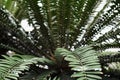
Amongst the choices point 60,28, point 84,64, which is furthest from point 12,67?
point 60,28

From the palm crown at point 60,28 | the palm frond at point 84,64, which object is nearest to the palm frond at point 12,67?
the palm frond at point 84,64

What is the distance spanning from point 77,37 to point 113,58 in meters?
0.35

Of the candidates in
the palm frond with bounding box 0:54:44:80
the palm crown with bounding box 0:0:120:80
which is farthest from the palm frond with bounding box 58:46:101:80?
the palm crown with bounding box 0:0:120:80

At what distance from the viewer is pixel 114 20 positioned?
103 inches

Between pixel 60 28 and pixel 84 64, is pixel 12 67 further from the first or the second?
pixel 60 28

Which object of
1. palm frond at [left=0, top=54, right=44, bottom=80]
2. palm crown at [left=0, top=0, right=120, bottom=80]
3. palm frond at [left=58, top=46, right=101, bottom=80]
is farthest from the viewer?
palm crown at [left=0, top=0, right=120, bottom=80]

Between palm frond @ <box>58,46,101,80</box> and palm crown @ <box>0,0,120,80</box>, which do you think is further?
palm crown @ <box>0,0,120,80</box>

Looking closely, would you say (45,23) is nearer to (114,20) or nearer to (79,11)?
(79,11)

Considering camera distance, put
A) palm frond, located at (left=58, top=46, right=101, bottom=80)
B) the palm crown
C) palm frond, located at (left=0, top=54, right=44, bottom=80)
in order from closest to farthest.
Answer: palm frond, located at (left=58, top=46, right=101, bottom=80)
palm frond, located at (left=0, top=54, right=44, bottom=80)
the palm crown

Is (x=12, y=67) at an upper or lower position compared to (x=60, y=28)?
lower

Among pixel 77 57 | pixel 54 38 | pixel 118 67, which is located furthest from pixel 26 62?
pixel 118 67

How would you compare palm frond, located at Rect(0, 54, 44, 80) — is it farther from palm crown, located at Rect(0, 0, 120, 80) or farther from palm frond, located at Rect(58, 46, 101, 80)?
palm crown, located at Rect(0, 0, 120, 80)

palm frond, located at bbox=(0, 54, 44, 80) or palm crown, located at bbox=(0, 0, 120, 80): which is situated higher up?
palm crown, located at bbox=(0, 0, 120, 80)

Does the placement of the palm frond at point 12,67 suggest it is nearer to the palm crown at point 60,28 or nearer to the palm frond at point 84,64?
the palm frond at point 84,64
